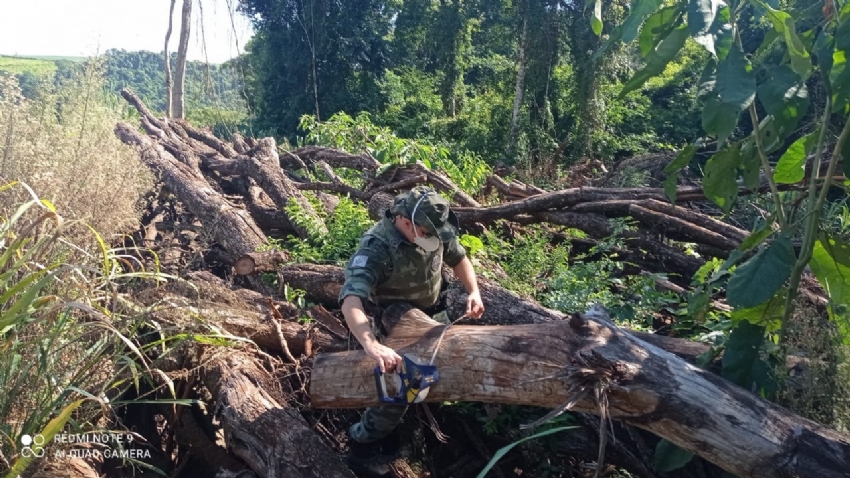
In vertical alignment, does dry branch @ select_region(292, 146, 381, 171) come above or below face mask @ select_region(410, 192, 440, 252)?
above

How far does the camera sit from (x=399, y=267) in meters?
3.29

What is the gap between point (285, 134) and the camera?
18984 millimetres

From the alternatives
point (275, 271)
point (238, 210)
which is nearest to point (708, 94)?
point (275, 271)

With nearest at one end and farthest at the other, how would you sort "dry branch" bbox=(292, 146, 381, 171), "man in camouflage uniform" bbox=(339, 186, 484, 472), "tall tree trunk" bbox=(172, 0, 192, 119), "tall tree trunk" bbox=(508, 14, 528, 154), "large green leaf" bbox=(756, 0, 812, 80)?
"large green leaf" bbox=(756, 0, 812, 80)
"man in camouflage uniform" bbox=(339, 186, 484, 472)
"dry branch" bbox=(292, 146, 381, 171)
"tall tree trunk" bbox=(172, 0, 192, 119)
"tall tree trunk" bbox=(508, 14, 528, 154)

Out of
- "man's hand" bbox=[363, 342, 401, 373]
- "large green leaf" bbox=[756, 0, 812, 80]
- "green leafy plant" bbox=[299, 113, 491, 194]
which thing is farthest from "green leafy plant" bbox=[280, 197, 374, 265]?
"large green leaf" bbox=[756, 0, 812, 80]

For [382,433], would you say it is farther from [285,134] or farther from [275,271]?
[285,134]

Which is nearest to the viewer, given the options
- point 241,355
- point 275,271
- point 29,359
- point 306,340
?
point 29,359

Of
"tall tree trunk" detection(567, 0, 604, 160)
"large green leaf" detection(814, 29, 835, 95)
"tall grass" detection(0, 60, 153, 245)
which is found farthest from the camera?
"tall tree trunk" detection(567, 0, 604, 160)

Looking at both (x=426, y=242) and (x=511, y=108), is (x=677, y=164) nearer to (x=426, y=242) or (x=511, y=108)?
(x=426, y=242)

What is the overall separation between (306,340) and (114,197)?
1.60m

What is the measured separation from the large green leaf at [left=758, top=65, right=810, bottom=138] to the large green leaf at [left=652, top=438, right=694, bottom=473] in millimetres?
1248

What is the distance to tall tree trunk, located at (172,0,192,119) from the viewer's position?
1454 cm

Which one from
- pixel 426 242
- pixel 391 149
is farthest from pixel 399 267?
pixel 391 149

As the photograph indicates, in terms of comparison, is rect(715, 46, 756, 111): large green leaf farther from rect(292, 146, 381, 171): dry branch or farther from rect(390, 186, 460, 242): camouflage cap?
rect(292, 146, 381, 171): dry branch
